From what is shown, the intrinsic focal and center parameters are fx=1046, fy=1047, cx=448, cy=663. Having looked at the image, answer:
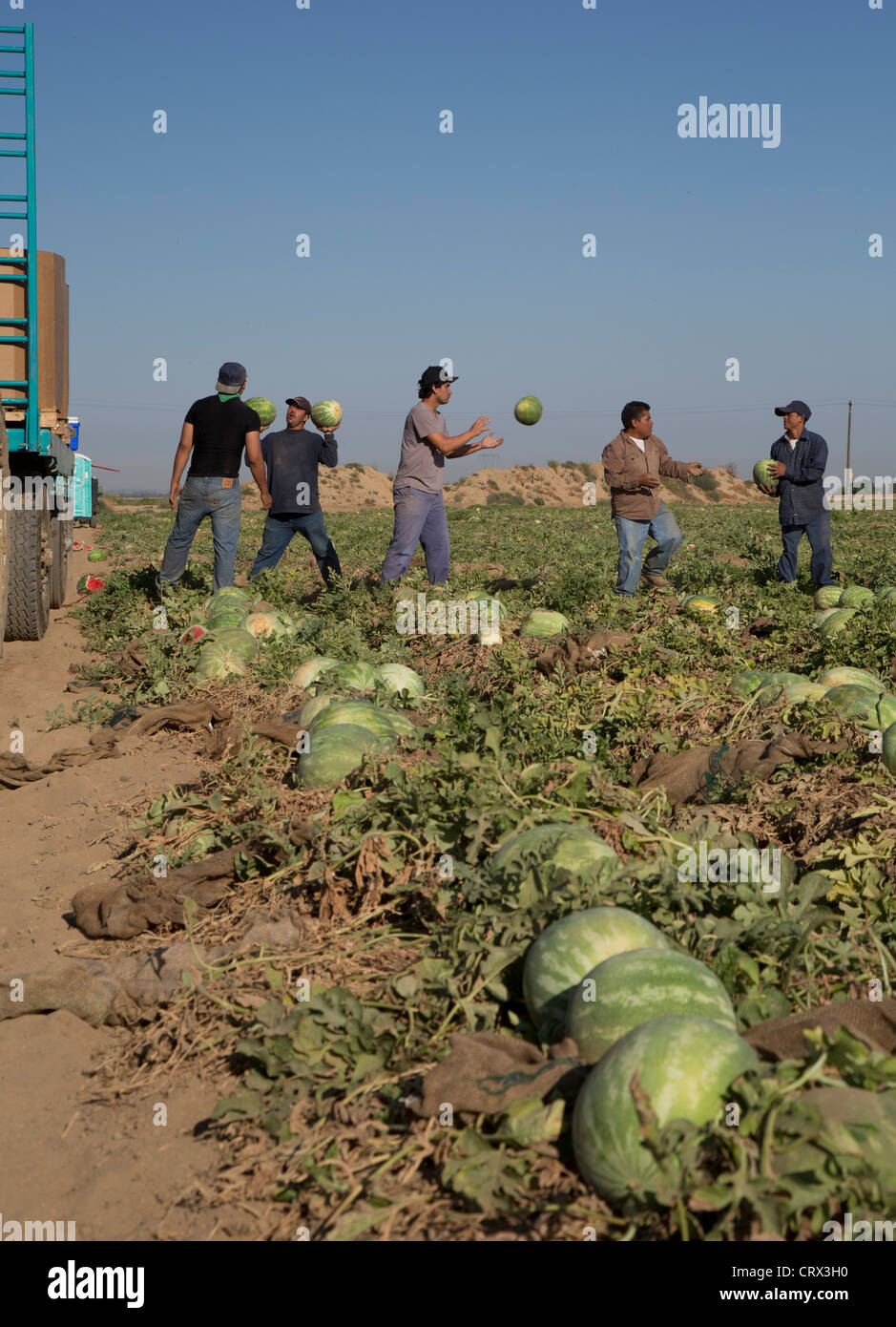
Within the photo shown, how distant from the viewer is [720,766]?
467 cm

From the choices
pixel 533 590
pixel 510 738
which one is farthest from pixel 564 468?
pixel 510 738

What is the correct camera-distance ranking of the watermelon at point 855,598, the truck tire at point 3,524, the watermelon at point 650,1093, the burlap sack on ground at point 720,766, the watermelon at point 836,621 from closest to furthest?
the watermelon at point 650,1093 → the burlap sack on ground at point 720,766 → the watermelon at point 836,621 → the truck tire at point 3,524 → the watermelon at point 855,598

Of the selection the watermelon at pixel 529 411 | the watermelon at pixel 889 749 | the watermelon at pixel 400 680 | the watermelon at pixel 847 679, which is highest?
the watermelon at pixel 529 411

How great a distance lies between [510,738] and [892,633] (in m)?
3.33

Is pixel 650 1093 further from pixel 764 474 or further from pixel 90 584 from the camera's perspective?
pixel 90 584

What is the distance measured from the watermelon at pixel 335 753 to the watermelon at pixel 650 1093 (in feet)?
7.33

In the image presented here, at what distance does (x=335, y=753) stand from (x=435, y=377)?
5407mm

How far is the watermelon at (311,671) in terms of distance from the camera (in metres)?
6.39

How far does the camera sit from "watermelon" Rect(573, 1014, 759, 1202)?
2070 millimetres

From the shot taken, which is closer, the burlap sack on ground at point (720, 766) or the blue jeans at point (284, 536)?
the burlap sack on ground at point (720, 766)

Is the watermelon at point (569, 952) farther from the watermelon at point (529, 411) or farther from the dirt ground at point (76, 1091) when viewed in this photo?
the watermelon at point (529, 411)

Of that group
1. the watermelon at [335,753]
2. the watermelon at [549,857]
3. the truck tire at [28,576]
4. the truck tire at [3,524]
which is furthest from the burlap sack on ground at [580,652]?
the truck tire at [28,576]

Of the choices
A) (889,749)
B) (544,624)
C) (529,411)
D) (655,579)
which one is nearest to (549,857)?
(889,749)
